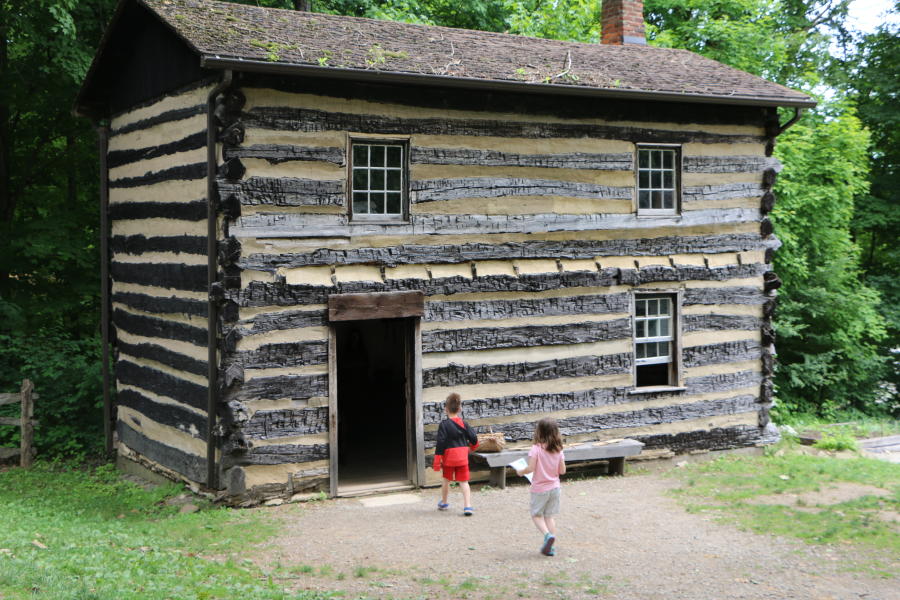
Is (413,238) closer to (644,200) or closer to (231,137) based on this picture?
(231,137)

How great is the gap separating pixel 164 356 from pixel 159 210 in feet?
6.73

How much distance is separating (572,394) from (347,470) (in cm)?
342

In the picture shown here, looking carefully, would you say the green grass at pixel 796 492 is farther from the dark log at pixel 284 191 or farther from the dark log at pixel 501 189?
the dark log at pixel 284 191

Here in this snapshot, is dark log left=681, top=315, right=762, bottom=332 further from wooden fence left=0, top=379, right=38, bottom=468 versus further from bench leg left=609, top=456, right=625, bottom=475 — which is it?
wooden fence left=0, top=379, right=38, bottom=468

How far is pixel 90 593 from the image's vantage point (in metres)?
6.67

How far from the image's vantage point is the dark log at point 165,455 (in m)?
11.7

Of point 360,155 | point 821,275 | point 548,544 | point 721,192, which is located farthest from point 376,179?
point 821,275

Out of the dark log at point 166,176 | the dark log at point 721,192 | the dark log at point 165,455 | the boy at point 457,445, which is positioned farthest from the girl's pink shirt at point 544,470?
the dark log at point 721,192

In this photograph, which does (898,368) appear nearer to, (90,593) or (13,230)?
(13,230)

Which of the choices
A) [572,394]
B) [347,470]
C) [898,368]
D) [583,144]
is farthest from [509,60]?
[898,368]

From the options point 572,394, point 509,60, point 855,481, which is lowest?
point 855,481

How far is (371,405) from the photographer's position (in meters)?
18.1

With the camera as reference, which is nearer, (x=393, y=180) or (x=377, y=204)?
(x=377, y=204)

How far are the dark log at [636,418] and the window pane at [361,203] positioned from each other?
3092 mm
